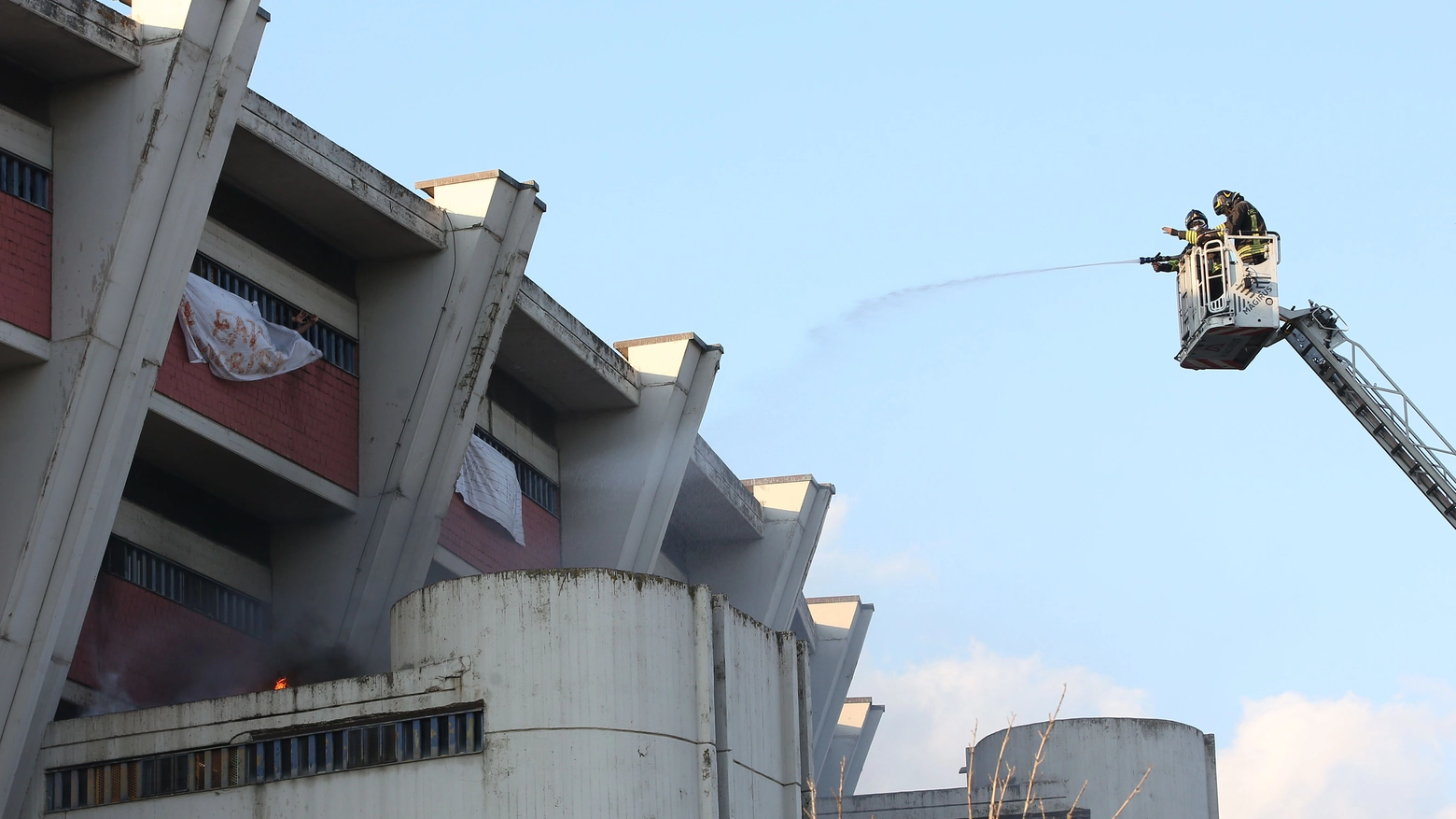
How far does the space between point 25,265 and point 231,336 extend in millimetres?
4710

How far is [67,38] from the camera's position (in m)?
31.0

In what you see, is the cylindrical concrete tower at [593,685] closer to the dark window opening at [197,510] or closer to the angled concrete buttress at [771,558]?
the dark window opening at [197,510]

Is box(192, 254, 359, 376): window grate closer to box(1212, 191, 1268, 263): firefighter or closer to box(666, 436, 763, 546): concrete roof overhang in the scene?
box(666, 436, 763, 546): concrete roof overhang

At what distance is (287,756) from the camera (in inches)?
1250

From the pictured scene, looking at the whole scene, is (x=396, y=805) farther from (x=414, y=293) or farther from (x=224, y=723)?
(x=414, y=293)

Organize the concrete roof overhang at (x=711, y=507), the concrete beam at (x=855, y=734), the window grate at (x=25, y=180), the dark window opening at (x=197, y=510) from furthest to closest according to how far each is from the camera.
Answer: the concrete beam at (x=855, y=734)
the concrete roof overhang at (x=711, y=507)
the dark window opening at (x=197, y=510)
the window grate at (x=25, y=180)

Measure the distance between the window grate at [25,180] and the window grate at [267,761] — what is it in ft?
29.0

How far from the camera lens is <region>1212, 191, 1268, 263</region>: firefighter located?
34562 millimetres

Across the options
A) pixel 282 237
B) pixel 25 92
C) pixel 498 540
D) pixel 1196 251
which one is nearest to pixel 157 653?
pixel 282 237

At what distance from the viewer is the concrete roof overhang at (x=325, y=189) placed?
35.1 meters

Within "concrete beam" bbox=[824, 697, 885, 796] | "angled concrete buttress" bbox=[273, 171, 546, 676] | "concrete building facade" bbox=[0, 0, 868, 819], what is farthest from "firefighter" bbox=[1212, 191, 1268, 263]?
"concrete beam" bbox=[824, 697, 885, 796]

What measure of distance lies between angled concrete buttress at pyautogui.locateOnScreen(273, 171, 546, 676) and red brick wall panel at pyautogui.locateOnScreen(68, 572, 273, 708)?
108 cm

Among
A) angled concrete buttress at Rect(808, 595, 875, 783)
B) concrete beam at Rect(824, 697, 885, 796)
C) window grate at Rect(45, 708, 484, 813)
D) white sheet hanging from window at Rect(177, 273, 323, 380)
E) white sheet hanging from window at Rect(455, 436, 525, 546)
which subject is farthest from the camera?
concrete beam at Rect(824, 697, 885, 796)

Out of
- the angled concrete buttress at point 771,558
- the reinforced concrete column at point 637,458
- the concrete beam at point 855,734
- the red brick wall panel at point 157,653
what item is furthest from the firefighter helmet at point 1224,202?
the concrete beam at point 855,734
